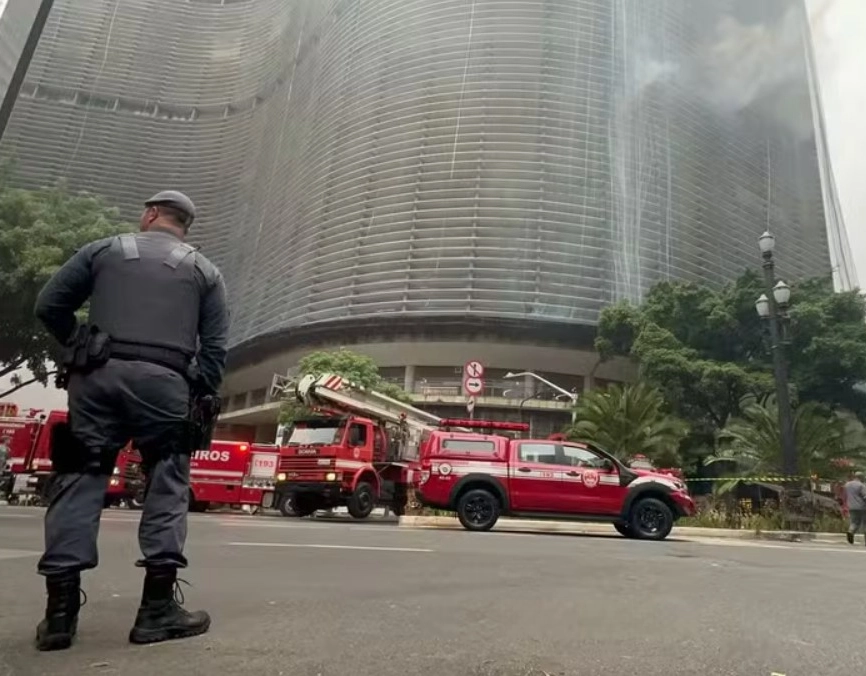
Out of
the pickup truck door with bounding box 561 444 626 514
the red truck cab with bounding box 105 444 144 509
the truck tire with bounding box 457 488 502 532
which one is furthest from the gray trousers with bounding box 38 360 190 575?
the red truck cab with bounding box 105 444 144 509

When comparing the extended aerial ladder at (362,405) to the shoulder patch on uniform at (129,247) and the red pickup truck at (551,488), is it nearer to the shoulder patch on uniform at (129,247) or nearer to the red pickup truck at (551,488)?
the red pickup truck at (551,488)

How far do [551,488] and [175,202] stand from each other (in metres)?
10.0

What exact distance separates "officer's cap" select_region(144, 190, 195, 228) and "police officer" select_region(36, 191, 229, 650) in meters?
0.11

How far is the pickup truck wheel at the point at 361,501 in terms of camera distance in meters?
14.5

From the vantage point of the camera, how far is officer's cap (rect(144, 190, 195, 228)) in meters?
2.88

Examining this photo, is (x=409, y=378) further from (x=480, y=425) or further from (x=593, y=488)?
(x=593, y=488)

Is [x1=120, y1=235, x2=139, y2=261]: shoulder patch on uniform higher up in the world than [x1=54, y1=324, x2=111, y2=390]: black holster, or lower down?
higher up

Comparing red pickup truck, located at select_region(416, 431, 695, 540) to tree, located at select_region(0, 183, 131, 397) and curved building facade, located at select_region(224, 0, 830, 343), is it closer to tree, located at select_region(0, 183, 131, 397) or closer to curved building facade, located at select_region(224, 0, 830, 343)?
tree, located at select_region(0, 183, 131, 397)

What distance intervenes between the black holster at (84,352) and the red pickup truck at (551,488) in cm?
975

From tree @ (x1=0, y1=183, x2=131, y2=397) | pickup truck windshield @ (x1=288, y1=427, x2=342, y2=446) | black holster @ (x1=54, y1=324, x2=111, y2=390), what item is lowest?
black holster @ (x1=54, y1=324, x2=111, y2=390)

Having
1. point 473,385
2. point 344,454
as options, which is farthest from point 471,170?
point 344,454

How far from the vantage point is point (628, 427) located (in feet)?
81.6

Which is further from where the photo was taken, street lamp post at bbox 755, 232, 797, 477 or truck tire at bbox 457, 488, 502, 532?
street lamp post at bbox 755, 232, 797, 477

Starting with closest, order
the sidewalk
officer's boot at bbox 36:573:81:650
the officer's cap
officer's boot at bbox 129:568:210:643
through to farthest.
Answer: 1. officer's boot at bbox 36:573:81:650
2. officer's boot at bbox 129:568:210:643
3. the officer's cap
4. the sidewalk
